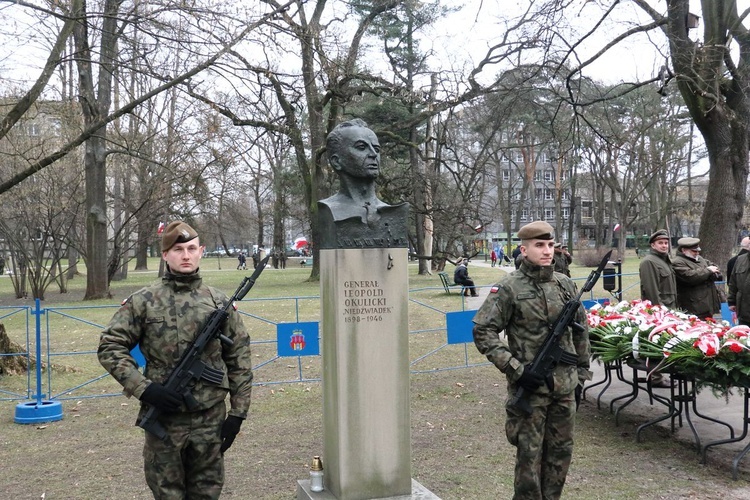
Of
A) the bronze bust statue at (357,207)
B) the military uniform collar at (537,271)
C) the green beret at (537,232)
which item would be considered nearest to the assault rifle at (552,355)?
the military uniform collar at (537,271)

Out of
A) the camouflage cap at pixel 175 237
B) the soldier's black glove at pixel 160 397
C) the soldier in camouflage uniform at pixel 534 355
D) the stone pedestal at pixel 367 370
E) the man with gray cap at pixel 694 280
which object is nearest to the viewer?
the soldier's black glove at pixel 160 397

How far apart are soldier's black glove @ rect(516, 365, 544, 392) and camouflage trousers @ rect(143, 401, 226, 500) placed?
1912 mm

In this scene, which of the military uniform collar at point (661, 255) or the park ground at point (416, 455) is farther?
the military uniform collar at point (661, 255)

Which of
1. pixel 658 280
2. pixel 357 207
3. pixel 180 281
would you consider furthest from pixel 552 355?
pixel 658 280

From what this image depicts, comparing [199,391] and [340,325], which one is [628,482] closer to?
[340,325]

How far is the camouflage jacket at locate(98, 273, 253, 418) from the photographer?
3.76m

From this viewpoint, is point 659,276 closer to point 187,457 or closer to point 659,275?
point 659,275

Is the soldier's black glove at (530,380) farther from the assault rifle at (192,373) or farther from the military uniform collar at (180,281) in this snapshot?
the military uniform collar at (180,281)

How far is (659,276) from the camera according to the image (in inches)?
340

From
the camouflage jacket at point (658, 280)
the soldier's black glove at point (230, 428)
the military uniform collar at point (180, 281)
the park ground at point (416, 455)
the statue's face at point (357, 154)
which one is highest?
the statue's face at point (357, 154)

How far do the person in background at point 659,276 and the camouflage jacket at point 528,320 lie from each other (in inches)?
170

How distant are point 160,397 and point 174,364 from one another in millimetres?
246

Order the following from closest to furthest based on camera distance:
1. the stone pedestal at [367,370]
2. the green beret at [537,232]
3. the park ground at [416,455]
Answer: the green beret at [537,232] < the stone pedestal at [367,370] < the park ground at [416,455]

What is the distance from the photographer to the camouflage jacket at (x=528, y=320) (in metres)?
4.60
